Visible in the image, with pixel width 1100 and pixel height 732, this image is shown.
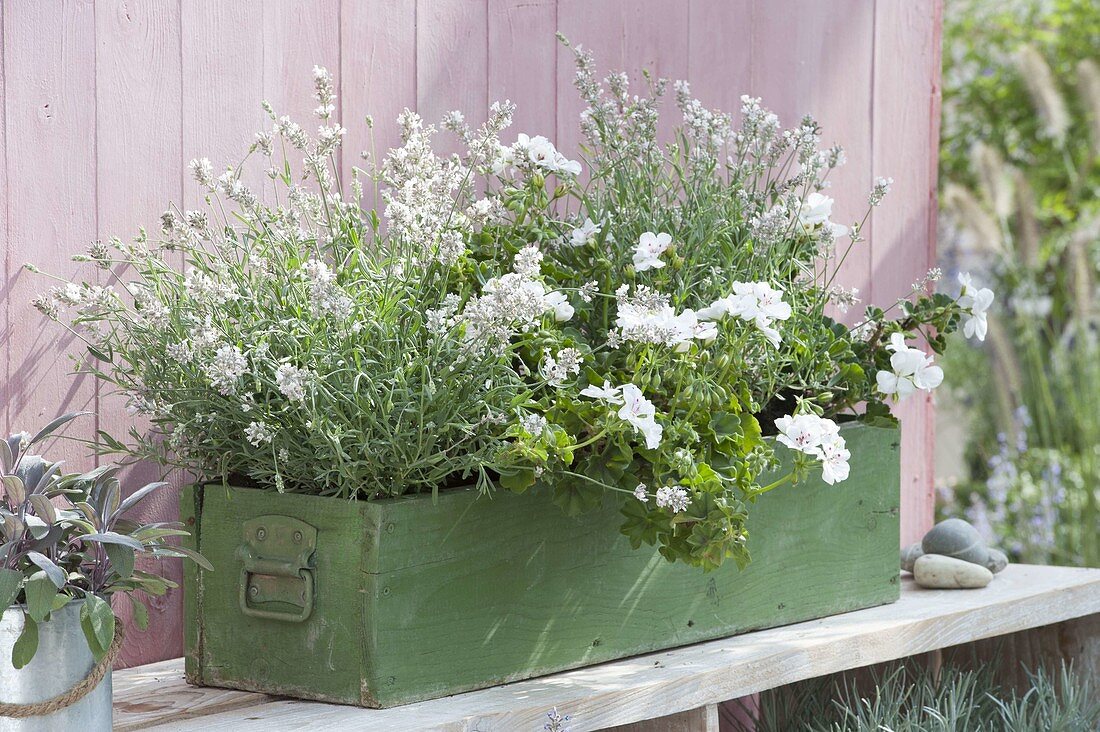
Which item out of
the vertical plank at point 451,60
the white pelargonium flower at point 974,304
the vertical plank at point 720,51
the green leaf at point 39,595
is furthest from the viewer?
the vertical plank at point 720,51

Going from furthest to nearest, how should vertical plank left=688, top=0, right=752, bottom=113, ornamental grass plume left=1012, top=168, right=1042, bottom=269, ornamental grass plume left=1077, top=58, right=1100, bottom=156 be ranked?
ornamental grass plume left=1077, top=58, right=1100, bottom=156
ornamental grass plume left=1012, top=168, right=1042, bottom=269
vertical plank left=688, top=0, right=752, bottom=113

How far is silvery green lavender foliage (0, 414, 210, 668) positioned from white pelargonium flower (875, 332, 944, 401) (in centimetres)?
85

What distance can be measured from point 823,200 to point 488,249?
474mm

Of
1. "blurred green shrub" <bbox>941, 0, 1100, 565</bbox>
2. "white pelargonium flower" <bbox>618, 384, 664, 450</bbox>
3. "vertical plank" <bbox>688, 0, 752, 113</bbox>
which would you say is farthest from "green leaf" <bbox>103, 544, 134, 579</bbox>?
"blurred green shrub" <bbox>941, 0, 1100, 565</bbox>

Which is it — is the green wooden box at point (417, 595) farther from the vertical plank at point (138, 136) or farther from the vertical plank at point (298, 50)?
the vertical plank at point (298, 50)

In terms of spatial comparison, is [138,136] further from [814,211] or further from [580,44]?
[814,211]

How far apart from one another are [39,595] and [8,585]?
0.10ft

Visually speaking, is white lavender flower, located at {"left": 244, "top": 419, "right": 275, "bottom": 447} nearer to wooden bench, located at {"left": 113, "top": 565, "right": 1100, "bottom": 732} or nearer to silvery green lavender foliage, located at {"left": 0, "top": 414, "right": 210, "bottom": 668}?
silvery green lavender foliage, located at {"left": 0, "top": 414, "right": 210, "bottom": 668}

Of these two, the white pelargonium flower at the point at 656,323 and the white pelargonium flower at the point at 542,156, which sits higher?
the white pelargonium flower at the point at 542,156

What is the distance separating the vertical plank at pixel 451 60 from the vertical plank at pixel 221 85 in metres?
0.24

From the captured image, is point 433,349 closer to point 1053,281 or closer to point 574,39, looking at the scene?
point 574,39

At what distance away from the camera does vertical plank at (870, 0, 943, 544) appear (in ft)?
7.78

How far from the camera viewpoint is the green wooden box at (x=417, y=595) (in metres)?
1.31

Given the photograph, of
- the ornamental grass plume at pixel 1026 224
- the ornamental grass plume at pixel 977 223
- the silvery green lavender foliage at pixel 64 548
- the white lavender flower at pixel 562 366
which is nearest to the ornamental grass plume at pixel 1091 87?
the ornamental grass plume at pixel 1026 224
